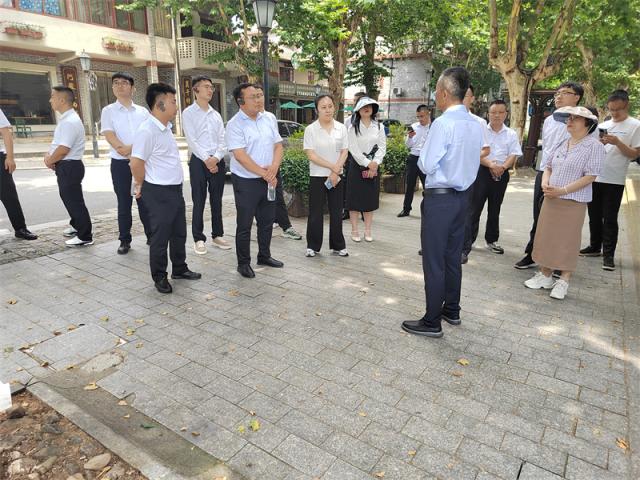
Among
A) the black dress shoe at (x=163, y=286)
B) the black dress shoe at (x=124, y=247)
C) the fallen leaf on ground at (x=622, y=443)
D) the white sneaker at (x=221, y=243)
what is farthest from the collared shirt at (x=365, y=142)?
the fallen leaf on ground at (x=622, y=443)

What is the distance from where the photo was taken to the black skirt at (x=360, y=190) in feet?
19.5

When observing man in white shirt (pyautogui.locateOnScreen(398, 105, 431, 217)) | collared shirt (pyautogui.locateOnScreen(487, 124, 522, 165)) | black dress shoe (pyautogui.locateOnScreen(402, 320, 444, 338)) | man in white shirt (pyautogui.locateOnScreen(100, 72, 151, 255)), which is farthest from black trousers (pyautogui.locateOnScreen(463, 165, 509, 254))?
man in white shirt (pyautogui.locateOnScreen(100, 72, 151, 255))

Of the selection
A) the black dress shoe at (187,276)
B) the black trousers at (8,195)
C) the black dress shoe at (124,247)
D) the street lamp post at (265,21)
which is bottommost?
the black dress shoe at (187,276)

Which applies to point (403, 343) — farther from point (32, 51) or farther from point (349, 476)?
point (32, 51)

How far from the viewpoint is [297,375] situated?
3.01 m

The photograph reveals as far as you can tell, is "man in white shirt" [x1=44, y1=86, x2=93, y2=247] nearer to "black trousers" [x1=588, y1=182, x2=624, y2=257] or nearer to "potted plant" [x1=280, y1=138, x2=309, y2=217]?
"potted plant" [x1=280, y1=138, x2=309, y2=217]

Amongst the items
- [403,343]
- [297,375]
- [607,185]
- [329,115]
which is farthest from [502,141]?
Answer: [297,375]

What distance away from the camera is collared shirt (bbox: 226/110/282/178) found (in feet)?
15.1

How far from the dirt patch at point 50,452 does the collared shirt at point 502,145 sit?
4977mm

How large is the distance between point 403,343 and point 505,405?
895 millimetres

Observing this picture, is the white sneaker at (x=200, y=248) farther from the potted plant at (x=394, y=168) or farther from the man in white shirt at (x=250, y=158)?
the potted plant at (x=394, y=168)

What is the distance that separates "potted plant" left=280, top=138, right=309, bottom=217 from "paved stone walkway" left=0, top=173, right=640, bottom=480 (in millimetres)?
2421

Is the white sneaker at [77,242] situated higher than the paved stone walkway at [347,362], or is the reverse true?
the white sneaker at [77,242]

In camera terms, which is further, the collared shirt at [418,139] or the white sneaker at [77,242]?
the collared shirt at [418,139]
